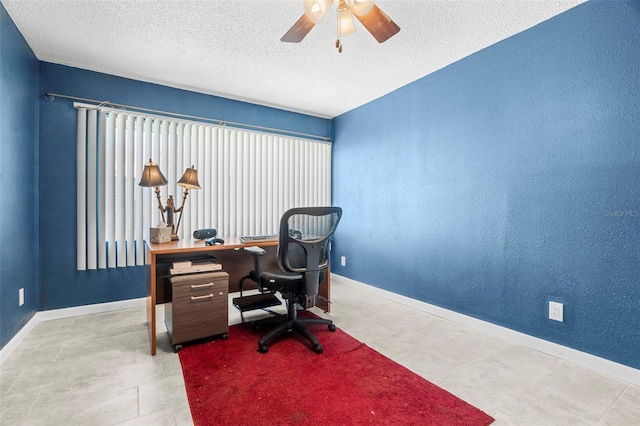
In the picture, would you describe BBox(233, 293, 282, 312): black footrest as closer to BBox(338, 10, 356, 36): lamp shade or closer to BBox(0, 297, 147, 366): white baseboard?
BBox(0, 297, 147, 366): white baseboard

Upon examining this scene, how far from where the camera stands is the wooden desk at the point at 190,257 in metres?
2.08

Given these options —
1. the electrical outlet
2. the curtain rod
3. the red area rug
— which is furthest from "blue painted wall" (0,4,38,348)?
the electrical outlet

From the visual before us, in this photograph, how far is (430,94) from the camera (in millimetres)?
3004

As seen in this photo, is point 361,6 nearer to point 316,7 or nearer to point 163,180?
point 316,7

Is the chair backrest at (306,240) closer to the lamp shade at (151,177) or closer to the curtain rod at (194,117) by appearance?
the lamp shade at (151,177)

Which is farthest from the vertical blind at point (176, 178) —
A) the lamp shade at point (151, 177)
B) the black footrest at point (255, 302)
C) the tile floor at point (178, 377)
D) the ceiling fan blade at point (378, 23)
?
the ceiling fan blade at point (378, 23)

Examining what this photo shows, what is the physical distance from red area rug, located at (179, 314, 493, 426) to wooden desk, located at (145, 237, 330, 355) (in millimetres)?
457

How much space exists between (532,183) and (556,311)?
3.04ft

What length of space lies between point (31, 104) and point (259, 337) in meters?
2.74

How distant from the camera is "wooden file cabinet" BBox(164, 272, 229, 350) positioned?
2.12 metres

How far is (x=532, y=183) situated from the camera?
2.25m

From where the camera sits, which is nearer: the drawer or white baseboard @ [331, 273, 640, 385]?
white baseboard @ [331, 273, 640, 385]

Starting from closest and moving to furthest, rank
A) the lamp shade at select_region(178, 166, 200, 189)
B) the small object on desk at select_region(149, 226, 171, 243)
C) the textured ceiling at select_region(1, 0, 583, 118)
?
1. the textured ceiling at select_region(1, 0, 583, 118)
2. the small object on desk at select_region(149, 226, 171, 243)
3. the lamp shade at select_region(178, 166, 200, 189)

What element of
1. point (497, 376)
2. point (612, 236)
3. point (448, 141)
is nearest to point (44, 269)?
point (497, 376)
